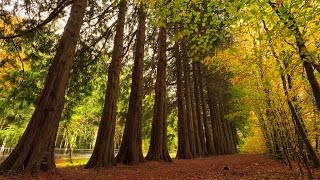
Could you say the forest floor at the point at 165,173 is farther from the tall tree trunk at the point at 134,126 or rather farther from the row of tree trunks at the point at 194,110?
the row of tree trunks at the point at 194,110

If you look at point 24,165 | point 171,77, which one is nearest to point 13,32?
point 24,165

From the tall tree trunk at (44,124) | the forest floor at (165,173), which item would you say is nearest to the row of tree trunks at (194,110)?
the forest floor at (165,173)

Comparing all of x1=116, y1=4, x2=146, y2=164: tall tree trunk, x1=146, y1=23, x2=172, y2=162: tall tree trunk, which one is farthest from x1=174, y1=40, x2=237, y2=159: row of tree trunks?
x1=116, y1=4, x2=146, y2=164: tall tree trunk

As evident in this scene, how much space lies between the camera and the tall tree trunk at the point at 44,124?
21.2ft

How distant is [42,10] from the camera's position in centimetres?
977

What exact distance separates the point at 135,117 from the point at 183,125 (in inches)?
270

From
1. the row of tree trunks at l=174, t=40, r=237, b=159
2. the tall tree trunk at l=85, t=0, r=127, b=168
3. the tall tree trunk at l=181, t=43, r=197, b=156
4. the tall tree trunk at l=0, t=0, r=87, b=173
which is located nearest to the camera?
the tall tree trunk at l=0, t=0, r=87, b=173

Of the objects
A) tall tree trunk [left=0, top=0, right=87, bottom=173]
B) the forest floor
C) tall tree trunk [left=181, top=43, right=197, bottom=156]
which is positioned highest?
tall tree trunk [left=181, top=43, right=197, bottom=156]

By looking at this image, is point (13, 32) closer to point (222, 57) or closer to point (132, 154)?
point (132, 154)

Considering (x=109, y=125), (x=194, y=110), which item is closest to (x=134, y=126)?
(x=109, y=125)

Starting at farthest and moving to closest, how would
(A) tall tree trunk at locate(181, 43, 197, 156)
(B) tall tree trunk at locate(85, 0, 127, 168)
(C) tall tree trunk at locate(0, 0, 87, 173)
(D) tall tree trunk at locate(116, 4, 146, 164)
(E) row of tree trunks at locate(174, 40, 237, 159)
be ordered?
(A) tall tree trunk at locate(181, 43, 197, 156)
(E) row of tree trunks at locate(174, 40, 237, 159)
(D) tall tree trunk at locate(116, 4, 146, 164)
(B) tall tree trunk at locate(85, 0, 127, 168)
(C) tall tree trunk at locate(0, 0, 87, 173)

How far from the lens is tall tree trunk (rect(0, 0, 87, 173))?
21.2 ft

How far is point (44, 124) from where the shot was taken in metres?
6.77

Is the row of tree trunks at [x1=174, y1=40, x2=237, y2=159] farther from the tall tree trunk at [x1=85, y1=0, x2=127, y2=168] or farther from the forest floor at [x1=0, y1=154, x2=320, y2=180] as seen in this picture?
the tall tree trunk at [x1=85, y1=0, x2=127, y2=168]
